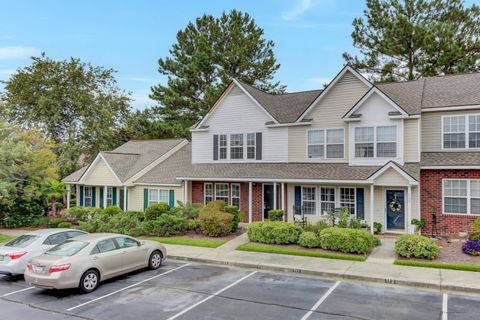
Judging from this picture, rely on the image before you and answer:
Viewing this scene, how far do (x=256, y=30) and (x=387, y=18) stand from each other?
1427 cm

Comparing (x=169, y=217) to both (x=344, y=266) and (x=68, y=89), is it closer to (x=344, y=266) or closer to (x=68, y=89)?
(x=344, y=266)

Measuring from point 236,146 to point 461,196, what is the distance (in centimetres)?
1250

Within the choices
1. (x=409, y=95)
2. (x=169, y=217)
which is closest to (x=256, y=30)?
(x=409, y=95)

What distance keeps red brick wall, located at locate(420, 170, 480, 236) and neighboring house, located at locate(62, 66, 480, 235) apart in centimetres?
4

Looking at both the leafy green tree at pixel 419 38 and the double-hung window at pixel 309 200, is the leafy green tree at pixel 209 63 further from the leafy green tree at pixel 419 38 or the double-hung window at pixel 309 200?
the double-hung window at pixel 309 200

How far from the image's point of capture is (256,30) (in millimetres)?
42281

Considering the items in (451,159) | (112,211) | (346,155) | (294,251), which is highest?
(346,155)

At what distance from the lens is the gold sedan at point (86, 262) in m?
10.3

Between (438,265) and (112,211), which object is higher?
(112,211)

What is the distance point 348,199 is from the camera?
64.6 ft

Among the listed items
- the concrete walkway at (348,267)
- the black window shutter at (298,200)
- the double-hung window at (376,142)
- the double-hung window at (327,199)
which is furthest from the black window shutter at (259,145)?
the concrete walkway at (348,267)

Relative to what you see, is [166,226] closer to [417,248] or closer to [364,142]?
[364,142]

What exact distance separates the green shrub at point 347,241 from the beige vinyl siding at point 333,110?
640 centimetres

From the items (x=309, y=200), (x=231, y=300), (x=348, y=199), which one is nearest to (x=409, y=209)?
(x=348, y=199)
